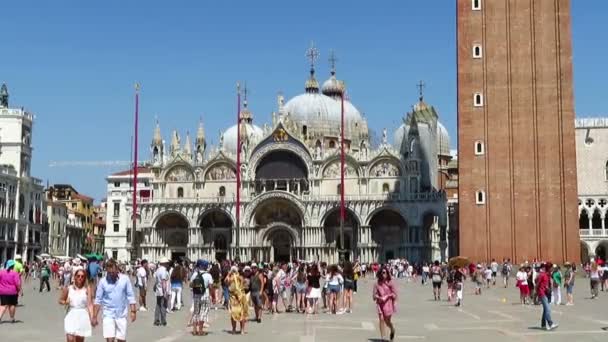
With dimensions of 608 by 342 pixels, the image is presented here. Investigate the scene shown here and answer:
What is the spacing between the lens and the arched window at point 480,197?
58.0m

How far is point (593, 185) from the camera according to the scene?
75562 mm

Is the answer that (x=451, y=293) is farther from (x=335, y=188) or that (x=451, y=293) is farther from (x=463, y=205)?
(x=335, y=188)

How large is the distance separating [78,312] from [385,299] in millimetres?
6533

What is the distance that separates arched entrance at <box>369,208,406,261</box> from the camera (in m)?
75.0

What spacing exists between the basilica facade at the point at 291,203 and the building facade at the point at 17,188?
10.5 m

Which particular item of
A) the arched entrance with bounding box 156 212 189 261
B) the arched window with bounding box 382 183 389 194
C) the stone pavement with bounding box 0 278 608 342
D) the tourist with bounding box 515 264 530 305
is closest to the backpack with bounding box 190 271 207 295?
the stone pavement with bounding box 0 278 608 342

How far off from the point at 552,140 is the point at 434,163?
33.5 meters

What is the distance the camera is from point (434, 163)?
90688 mm

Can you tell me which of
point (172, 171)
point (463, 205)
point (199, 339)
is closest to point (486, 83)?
point (463, 205)

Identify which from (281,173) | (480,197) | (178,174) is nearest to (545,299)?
(480,197)

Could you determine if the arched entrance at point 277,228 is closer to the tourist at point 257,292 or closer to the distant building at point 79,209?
the distant building at point 79,209

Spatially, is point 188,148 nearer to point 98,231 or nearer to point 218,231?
point 218,231

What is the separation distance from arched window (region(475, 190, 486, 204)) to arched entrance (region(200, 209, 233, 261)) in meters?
27.1

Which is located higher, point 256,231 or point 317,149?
point 317,149
